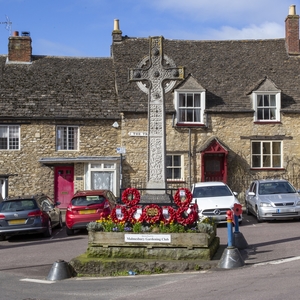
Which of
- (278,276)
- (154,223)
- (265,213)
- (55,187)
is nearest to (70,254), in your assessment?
(154,223)

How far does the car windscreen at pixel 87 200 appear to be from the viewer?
1889 centimetres

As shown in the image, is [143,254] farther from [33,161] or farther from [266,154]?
[266,154]

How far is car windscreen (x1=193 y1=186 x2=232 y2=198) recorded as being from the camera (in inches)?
818

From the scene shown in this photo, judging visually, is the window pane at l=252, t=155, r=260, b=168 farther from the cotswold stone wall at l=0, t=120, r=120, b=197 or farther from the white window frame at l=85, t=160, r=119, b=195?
the cotswold stone wall at l=0, t=120, r=120, b=197

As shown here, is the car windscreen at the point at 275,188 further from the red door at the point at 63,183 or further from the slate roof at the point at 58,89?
the red door at the point at 63,183

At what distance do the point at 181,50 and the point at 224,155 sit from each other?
7.80 m

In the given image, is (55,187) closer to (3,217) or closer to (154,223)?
(3,217)

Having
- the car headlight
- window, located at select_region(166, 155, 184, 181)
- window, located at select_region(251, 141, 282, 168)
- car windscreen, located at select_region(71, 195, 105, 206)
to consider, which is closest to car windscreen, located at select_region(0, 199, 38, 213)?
car windscreen, located at select_region(71, 195, 105, 206)

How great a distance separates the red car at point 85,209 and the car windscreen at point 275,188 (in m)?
6.38

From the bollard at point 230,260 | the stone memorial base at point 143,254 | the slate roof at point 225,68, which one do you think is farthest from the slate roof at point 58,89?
the bollard at point 230,260

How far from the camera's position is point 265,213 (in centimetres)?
1991

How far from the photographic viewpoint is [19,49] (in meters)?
31.8

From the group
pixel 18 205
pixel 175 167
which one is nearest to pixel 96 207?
pixel 18 205

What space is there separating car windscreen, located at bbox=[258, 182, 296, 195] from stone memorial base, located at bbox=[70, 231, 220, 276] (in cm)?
959
